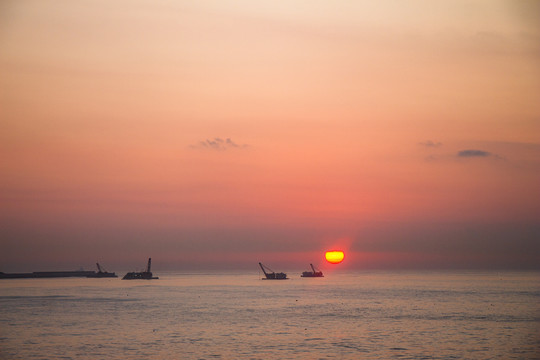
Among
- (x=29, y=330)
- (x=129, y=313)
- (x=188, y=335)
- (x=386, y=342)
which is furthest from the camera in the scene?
(x=129, y=313)

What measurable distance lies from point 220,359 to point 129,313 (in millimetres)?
54394

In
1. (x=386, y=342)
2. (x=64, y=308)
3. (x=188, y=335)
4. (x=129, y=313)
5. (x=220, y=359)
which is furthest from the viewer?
(x=64, y=308)

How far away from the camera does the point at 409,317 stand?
10038 centimetres

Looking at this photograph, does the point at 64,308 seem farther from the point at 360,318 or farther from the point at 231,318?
the point at 360,318

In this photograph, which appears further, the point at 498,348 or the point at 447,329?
the point at 447,329

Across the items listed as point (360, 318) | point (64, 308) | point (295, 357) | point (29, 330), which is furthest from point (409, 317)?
point (64, 308)

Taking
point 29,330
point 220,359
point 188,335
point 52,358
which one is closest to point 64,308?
point 29,330

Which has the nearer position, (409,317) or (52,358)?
(52,358)

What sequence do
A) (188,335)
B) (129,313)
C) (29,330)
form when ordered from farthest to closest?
(129,313) → (29,330) → (188,335)

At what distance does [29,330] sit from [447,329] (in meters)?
55.1

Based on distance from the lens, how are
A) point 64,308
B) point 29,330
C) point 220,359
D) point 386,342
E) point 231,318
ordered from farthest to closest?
point 64,308 < point 231,318 < point 29,330 < point 386,342 < point 220,359

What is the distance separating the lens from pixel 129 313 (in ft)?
356

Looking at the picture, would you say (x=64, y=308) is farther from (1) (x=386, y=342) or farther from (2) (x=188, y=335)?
(1) (x=386, y=342)

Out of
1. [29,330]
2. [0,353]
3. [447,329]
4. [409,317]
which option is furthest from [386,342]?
[29,330]
